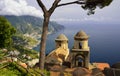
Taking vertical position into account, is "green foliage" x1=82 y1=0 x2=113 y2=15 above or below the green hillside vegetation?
above

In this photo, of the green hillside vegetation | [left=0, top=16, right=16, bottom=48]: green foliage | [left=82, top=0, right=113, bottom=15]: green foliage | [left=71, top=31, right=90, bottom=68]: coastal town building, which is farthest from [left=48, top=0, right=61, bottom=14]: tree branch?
[left=0, top=16, right=16, bottom=48]: green foliage

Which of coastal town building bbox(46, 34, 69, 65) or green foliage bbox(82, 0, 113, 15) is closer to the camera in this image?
green foliage bbox(82, 0, 113, 15)

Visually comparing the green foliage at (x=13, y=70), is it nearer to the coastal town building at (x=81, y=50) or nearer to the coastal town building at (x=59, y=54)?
the coastal town building at (x=81, y=50)

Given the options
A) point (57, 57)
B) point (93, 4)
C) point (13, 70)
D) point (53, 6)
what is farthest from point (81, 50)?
point (13, 70)

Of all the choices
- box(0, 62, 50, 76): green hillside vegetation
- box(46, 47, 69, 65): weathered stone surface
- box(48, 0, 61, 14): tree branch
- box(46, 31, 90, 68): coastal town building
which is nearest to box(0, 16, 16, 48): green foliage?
box(46, 47, 69, 65): weathered stone surface

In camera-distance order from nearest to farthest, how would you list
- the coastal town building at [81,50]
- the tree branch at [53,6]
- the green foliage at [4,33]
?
the tree branch at [53,6], the coastal town building at [81,50], the green foliage at [4,33]

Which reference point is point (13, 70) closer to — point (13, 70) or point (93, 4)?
point (13, 70)

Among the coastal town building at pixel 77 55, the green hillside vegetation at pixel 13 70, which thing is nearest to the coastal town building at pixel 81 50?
the coastal town building at pixel 77 55

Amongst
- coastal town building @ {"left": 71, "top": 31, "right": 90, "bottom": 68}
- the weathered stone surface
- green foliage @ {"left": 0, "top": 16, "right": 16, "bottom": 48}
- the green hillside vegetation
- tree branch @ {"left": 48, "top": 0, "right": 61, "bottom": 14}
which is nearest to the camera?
the green hillside vegetation

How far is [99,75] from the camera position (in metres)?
19.2

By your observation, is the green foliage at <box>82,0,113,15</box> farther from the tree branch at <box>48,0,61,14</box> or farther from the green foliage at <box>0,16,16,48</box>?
the green foliage at <box>0,16,16,48</box>

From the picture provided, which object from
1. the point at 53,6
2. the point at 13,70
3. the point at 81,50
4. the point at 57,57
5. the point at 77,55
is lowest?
the point at 57,57

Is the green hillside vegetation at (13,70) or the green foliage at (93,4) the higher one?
the green foliage at (93,4)

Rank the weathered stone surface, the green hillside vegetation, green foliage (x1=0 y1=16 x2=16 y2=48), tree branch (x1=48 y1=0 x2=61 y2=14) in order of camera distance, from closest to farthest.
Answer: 1. the green hillside vegetation
2. tree branch (x1=48 y1=0 x2=61 y2=14)
3. the weathered stone surface
4. green foliage (x1=0 y1=16 x2=16 y2=48)
